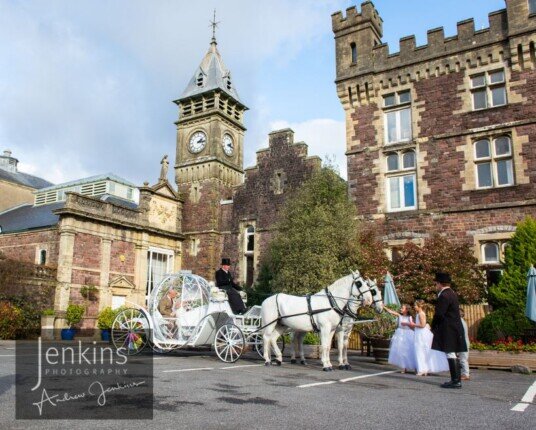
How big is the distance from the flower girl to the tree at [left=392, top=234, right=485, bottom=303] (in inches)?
237

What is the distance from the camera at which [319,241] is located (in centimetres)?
2002

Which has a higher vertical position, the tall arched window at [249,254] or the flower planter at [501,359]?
the tall arched window at [249,254]

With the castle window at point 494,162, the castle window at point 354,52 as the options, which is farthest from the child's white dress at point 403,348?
the castle window at point 354,52

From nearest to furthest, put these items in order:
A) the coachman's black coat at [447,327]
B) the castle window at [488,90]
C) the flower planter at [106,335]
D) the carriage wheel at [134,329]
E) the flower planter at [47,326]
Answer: the coachman's black coat at [447,327]
the carriage wheel at [134,329]
the castle window at [488,90]
the flower planter at [106,335]
the flower planter at [47,326]

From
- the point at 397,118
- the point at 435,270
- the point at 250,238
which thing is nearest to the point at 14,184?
the point at 250,238

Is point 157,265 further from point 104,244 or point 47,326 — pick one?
point 47,326

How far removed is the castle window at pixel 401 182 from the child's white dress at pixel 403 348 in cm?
991

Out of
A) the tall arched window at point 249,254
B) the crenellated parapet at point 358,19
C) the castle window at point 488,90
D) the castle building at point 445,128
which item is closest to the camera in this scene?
the castle building at point 445,128

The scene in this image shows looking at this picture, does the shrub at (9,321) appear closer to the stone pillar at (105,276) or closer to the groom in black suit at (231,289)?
the stone pillar at (105,276)

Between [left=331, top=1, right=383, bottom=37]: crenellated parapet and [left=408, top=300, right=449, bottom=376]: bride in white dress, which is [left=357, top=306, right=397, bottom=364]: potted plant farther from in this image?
[left=331, top=1, right=383, bottom=37]: crenellated parapet

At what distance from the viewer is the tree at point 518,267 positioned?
15188 millimetres

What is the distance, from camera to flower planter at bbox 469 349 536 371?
11.3 m

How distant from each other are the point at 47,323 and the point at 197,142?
1609 cm

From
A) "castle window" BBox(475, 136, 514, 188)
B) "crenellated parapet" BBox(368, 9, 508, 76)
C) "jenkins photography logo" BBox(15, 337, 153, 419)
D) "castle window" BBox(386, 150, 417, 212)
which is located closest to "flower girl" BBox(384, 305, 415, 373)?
"jenkins photography logo" BBox(15, 337, 153, 419)
